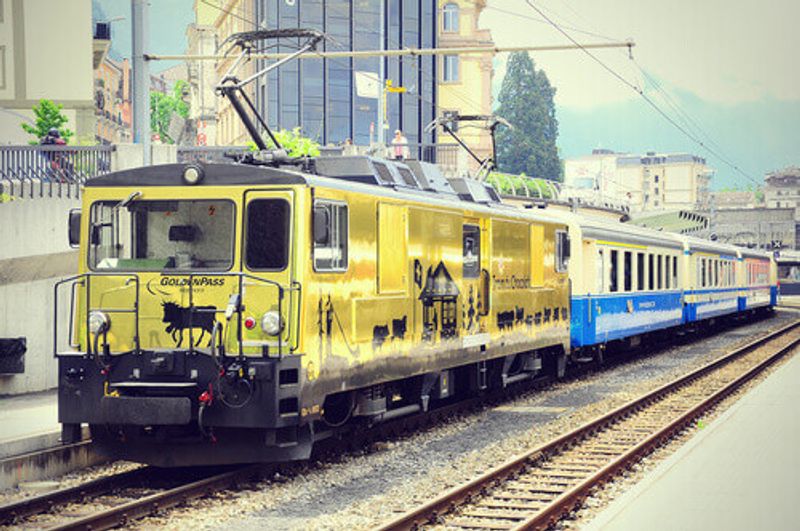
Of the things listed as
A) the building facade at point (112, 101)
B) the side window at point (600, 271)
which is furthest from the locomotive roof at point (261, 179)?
the building facade at point (112, 101)

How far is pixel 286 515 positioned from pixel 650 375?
15660 millimetres

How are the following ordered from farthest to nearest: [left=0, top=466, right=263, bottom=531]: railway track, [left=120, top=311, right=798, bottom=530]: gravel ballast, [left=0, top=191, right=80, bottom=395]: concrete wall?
[left=0, top=191, right=80, bottom=395]: concrete wall, [left=120, top=311, right=798, bottom=530]: gravel ballast, [left=0, top=466, right=263, bottom=531]: railway track

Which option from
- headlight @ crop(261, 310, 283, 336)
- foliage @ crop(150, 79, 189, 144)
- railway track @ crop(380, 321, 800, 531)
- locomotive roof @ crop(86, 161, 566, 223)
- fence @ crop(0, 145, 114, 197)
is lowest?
railway track @ crop(380, 321, 800, 531)

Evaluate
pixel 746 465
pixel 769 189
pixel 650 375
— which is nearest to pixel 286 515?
pixel 746 465

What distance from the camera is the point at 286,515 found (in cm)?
1070

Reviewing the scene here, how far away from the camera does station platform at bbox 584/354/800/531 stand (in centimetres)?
951

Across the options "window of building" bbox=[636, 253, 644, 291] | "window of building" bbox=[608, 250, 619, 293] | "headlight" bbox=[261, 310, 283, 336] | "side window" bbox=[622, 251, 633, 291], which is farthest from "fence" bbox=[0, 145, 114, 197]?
"window of building" bbox=[636, 253, 644, 291]

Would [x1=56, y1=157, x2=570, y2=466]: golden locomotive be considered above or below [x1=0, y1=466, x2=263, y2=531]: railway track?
above

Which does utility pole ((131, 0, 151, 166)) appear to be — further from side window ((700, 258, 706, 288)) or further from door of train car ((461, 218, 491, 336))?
side window ((700, 258, 706, 288))

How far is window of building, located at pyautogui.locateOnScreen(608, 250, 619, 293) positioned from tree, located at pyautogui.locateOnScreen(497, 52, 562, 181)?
87.8 metres

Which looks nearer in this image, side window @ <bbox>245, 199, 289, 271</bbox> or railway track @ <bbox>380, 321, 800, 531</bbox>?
railway track @ <bbox>380, 321, 800, 531</bbox>

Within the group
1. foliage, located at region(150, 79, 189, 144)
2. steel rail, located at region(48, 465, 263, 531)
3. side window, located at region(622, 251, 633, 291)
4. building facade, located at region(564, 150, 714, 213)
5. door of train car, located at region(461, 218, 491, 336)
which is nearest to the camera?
steel rail, located at region(48, 465, 263, 531)

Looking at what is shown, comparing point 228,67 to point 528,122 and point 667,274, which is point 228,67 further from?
point 528,122

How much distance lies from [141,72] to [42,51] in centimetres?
1956
